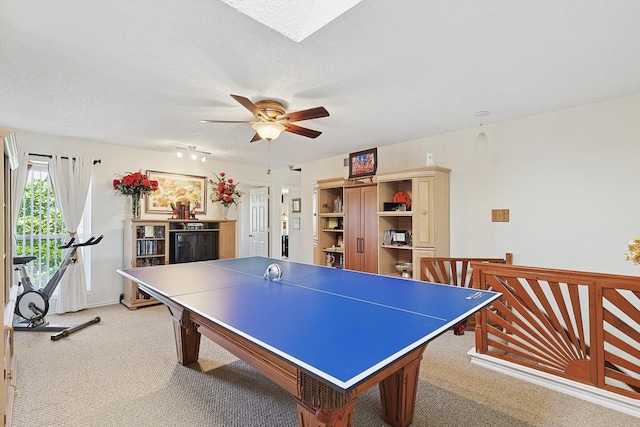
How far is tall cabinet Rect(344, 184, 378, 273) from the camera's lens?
14.9 ft

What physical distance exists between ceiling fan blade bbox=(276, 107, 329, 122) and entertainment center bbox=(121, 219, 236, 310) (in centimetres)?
315

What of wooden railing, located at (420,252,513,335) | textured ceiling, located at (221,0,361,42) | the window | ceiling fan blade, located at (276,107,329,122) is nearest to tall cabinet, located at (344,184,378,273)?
wooden railing, located at (420,252,513,335)

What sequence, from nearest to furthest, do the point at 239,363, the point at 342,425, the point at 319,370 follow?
the point at 319,370
the point at 342,425
the point at 239,363

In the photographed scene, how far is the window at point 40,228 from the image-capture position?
4.14 metres

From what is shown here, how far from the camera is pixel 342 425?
4.29ft

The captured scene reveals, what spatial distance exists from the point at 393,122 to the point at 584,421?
3.08 metres

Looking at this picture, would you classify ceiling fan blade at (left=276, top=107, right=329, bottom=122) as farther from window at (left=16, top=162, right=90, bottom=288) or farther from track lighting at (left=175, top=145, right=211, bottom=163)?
window at (left=16, top=162, right=90, bottom=288)

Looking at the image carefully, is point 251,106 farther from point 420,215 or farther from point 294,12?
point 420,215

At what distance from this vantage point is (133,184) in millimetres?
4668

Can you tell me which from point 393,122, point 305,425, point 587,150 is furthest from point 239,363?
point 587,150

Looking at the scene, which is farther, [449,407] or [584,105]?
[584,105]

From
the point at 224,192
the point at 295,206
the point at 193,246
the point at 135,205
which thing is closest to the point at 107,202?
the point at 135,205

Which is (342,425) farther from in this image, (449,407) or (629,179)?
(629,179)

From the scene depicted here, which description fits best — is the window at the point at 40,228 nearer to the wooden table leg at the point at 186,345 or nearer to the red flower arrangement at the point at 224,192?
the red flower arrangement at the point at 224,192
